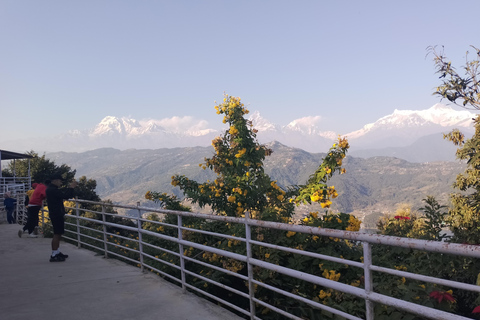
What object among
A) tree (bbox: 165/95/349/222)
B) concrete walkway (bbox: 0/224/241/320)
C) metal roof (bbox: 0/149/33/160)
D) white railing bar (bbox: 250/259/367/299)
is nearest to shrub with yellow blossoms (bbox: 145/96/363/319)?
tree (bbox: 165/95/349/222)

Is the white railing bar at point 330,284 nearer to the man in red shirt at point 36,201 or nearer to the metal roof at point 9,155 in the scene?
the man in red shirt at point 36,201

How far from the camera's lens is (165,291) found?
221 inches

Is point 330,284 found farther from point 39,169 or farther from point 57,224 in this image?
point 39,169

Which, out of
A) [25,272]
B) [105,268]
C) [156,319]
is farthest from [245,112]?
[156,319]

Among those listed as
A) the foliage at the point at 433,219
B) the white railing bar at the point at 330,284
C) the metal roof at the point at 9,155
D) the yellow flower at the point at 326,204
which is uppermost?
the metal roof at the point at 9,155

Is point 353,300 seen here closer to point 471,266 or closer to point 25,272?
point 471,266

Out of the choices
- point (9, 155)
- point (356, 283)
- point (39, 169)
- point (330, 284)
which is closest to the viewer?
point (330, 284)

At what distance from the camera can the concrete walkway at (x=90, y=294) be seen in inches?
184

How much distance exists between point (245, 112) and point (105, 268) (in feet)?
20.2

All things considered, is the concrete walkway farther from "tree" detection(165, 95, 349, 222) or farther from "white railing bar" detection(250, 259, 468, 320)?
"tree" detection(165, 95, 349, 222)

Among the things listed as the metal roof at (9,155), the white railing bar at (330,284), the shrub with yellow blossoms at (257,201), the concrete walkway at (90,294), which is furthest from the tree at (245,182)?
the metal roof at (9,155)

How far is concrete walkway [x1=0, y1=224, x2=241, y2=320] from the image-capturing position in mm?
4676

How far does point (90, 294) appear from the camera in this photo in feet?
18.0

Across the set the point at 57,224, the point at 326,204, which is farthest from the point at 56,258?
the point at 326,204
